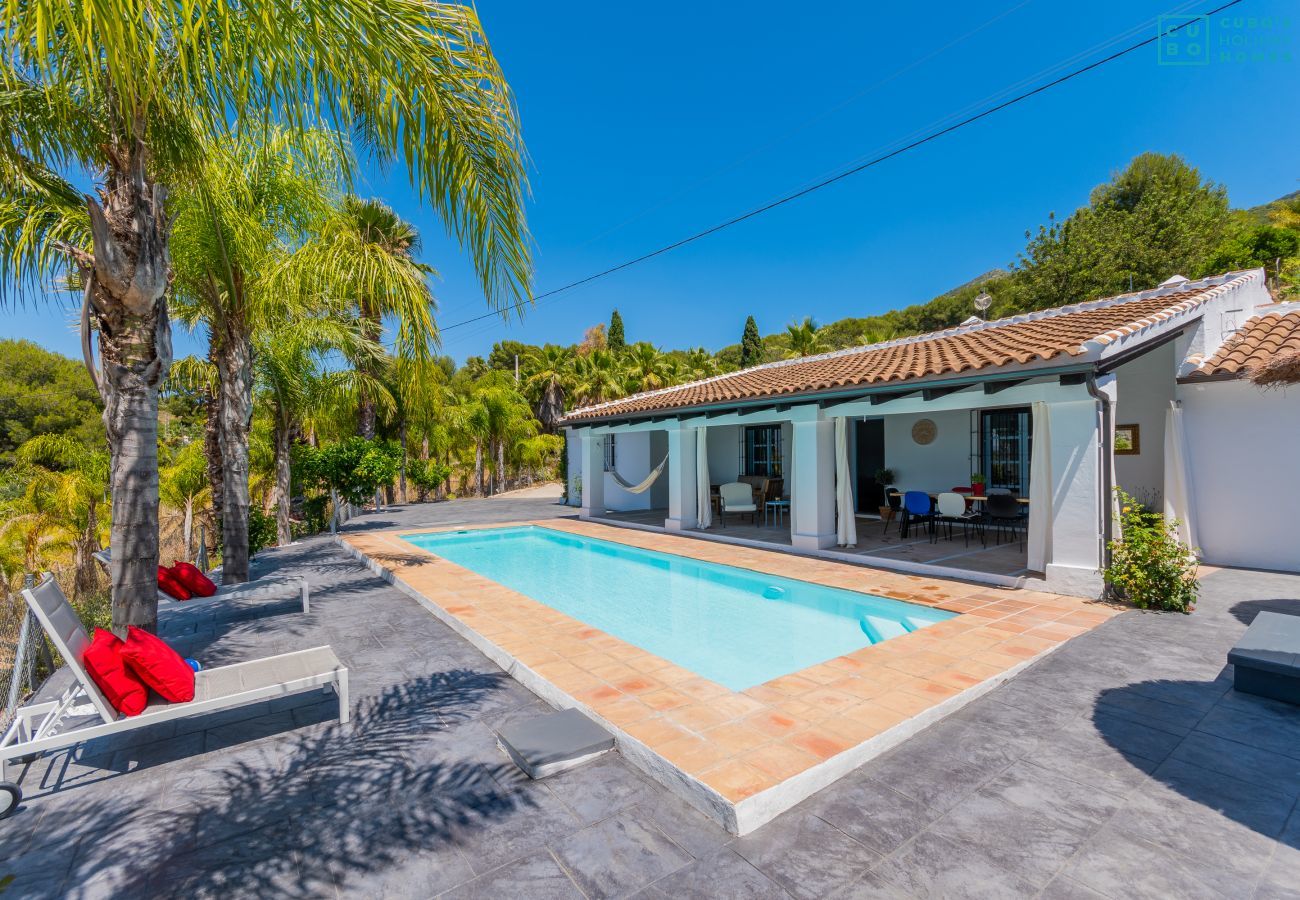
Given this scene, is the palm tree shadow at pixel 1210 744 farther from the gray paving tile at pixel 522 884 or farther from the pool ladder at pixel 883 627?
the gray paving tile at pixel 522 884

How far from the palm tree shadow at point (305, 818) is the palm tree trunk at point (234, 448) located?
5.39m

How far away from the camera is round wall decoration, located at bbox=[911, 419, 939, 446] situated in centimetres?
1295

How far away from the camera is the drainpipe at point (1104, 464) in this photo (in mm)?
6508

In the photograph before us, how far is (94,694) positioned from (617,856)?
3.05 metres

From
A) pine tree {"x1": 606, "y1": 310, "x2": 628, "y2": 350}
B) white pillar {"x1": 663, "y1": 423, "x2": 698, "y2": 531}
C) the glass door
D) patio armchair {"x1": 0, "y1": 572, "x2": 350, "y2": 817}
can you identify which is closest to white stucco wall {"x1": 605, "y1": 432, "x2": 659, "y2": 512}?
white pillar {"x1": 663, "y1": 423, "x2": 698, "y2": 531}

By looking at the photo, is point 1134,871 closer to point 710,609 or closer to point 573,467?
point 710,609

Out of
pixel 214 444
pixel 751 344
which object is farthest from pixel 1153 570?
pixel 751 344

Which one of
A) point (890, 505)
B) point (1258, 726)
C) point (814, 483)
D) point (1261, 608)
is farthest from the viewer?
point (890, 505)

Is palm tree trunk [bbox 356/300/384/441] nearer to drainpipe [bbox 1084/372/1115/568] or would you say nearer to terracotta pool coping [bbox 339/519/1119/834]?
terracotta pool coping [bbox 339/519/1119/834]

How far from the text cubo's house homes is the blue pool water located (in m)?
1.74

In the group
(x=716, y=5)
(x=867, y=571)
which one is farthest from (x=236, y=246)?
(x=716, y=5)

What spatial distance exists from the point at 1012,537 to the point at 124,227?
1288cm

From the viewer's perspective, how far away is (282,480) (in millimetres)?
12617

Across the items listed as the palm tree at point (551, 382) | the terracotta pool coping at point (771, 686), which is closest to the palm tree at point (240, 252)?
the terracotta pool coping at point (771, 686)
